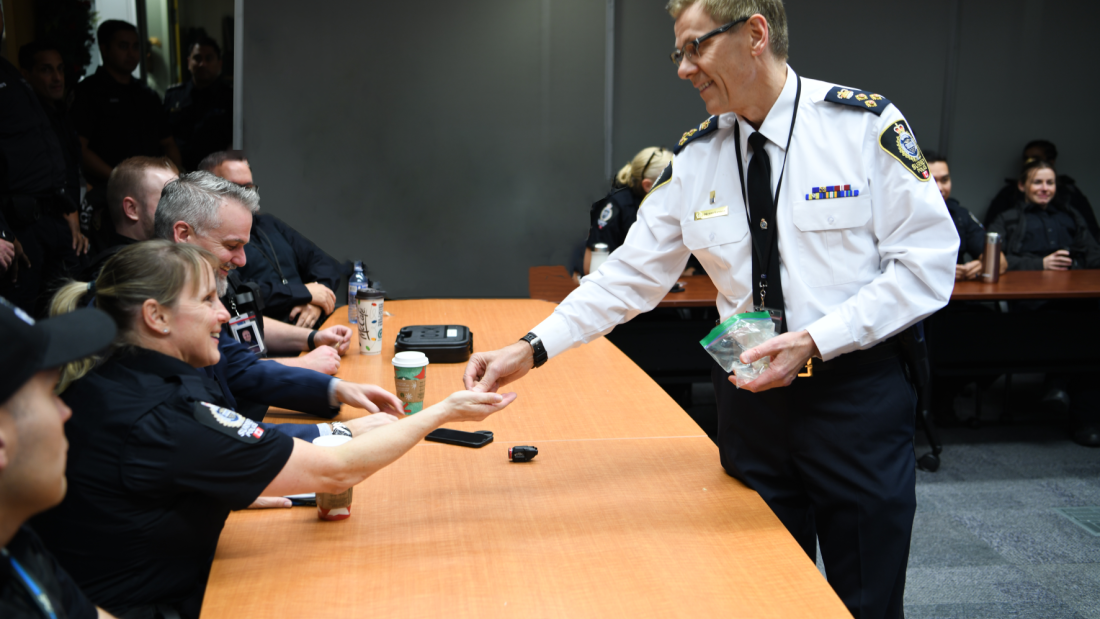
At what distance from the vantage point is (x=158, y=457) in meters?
1.20

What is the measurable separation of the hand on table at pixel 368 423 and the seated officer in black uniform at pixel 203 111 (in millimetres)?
4121

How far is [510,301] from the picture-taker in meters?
3.72

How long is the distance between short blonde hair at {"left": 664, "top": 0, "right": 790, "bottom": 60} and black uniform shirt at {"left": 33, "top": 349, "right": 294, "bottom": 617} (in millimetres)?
1147

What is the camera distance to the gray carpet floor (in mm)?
2521

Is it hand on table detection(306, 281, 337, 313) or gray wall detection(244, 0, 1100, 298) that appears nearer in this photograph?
hand on table detection(306, 281, 337, 313)

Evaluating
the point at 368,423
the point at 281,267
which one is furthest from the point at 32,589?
the point at 281,267

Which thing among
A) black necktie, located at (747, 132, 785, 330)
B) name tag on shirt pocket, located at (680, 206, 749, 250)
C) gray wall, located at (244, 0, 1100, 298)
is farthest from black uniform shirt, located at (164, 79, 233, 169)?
black necktie, located at (747, 132, 785, 330)

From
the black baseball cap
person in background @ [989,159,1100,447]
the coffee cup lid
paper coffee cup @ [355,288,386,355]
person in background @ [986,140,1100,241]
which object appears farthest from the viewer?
person in background @ [986,140,1100,241]

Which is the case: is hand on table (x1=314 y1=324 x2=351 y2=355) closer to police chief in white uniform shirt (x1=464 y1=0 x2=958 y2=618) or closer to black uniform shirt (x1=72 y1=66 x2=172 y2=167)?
police chief in white uniform shirt (x1=464 y1=0 x2=958 y2=618)

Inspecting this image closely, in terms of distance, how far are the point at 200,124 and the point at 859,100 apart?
485 centimetres

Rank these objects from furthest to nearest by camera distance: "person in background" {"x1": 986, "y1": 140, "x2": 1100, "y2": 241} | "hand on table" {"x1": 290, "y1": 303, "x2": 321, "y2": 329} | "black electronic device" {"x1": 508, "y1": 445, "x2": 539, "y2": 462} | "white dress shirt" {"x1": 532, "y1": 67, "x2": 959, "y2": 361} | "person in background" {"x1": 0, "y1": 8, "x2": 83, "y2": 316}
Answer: "person in background" {"x1": 986, "y1": 140, "x2": 1100, "y2": 241}, "person in background" {"x1": 0, "y1": 8, "x2": 83, "y2": 316}, "hand on table" {"x1": 290, "y1": 303, "x2": 321, "y2": 329}, "black electronic device" {"x1": 508, "y1": 445, "x2": 539, "y2": 462}, "white dress shirt" {"x1": 532, "y1": 67, "x2": 959, "y2": 361}

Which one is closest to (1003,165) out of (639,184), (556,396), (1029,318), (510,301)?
(1029,318)

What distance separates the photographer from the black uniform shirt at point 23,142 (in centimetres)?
371

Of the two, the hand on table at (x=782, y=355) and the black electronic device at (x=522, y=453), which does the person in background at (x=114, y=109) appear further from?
the hand on table at (x=782, y=355)
